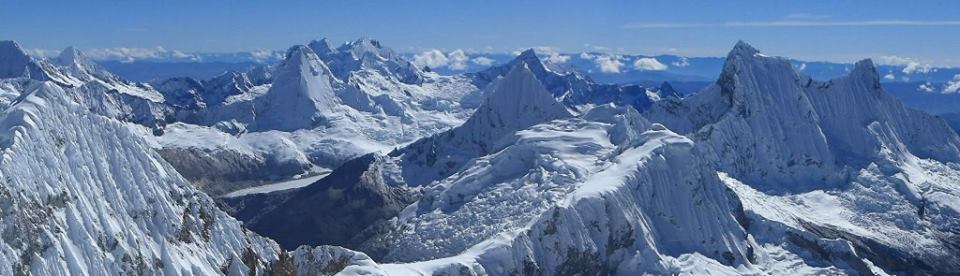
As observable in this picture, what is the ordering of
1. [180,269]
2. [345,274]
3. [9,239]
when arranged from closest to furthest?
1. [9,239]
2. [180,269]
3. [345,274]

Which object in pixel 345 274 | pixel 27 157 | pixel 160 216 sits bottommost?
pixel 345 274

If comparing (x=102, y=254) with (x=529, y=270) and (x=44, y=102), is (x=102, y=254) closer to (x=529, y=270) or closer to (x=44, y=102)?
(x=44, y=102)

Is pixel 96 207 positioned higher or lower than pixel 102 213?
higher

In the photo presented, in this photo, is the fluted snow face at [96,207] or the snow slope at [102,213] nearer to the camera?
the fluted snow face at [96,207]

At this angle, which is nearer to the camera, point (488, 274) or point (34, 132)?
point (34, 132)

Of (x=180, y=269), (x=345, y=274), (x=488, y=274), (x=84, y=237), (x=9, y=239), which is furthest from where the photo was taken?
(x=488, y=274)

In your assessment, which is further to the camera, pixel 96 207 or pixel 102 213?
pixel 102 213

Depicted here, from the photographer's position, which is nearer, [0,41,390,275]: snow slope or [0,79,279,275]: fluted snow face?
[0,79,279,275]: fluted snow face

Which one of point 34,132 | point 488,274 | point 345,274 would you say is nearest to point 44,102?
point 34,132
